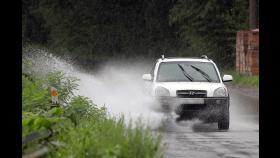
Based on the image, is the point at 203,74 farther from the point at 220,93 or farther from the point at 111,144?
the point at 111,144

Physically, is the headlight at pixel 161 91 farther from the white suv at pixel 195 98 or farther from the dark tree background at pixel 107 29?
the dark tree background at pixel 107 29

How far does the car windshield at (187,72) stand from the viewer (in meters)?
20.4

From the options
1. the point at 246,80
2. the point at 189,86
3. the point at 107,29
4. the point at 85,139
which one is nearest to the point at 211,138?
the point at 189,86

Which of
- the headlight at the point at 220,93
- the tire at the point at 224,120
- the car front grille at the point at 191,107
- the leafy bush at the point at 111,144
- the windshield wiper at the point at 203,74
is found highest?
the windshield wiper at the point at 203,74

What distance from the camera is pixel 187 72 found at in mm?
20703

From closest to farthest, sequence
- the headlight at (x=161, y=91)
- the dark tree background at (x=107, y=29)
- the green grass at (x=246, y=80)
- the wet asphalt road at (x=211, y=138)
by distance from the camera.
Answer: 1. the wet asphalt road at (x=211, y=138)
2. the headlight at (x=161, y=91)
3. the green grass at (x=246, y=80)
4. the dark tree background at (x=107, y=29)

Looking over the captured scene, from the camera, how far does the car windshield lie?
20438 millimetres

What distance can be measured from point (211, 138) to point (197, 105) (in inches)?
105

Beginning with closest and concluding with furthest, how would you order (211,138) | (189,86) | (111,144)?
(111,144), (211,138), (189,86)

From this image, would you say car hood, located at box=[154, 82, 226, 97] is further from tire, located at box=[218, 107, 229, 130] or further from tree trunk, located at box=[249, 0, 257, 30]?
tree trunk, located at box=[249, 0, 257, 30]

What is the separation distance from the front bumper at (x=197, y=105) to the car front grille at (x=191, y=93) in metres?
0.10

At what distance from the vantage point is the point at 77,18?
62.7 metres

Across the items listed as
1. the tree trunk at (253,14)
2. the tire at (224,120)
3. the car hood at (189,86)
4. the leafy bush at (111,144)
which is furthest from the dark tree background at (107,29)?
the leafy bush at (111,144)

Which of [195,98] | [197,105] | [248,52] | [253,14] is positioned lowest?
[197,105]
